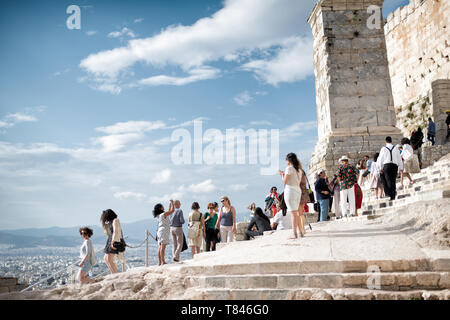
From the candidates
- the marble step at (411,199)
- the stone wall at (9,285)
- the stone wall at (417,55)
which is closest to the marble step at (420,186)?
the marble step at (411,199)

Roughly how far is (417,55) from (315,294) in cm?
2186

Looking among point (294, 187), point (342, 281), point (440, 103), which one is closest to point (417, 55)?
point (440, 103)

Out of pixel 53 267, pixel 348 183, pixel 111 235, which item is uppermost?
pixel 348 183

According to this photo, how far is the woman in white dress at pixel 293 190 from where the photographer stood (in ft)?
22.3

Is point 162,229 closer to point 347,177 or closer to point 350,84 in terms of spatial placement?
point 347,177

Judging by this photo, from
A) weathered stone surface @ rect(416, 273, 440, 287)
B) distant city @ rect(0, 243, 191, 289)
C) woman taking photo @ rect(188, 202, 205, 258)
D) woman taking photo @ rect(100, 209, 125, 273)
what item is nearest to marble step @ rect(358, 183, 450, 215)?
weathered stone surface @ rect(416, 273, 440, 287)

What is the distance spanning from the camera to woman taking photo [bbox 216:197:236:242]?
997 cm

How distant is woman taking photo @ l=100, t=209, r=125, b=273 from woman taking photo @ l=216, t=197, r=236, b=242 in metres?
2.89

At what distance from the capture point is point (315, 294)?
4.54 meters

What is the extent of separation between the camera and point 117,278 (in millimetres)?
6043

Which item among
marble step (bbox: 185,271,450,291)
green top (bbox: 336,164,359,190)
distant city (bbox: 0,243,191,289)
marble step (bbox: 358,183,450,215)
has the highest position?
green top (bbox: 336,164,359,190)

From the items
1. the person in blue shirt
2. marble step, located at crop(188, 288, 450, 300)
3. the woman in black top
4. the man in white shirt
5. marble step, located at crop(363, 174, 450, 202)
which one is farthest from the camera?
the person in blue shirt

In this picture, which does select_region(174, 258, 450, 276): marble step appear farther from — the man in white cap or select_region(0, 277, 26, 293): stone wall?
select_region(0, 277, 26, 293): stone wall

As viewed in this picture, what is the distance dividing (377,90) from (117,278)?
11.1m
